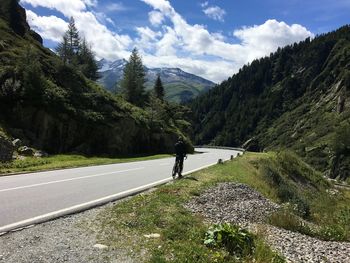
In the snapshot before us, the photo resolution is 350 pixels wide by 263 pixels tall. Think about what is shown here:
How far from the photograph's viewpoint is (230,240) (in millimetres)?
8508

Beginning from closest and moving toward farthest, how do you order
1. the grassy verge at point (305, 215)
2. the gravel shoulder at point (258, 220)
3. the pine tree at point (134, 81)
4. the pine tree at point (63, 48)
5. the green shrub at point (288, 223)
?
the gravel shoulder at point (258, 220), the green shrub at point (288, 223), the grassy verge at point (305, 215), the pine tree at point (63, 48), the pine tree at point (134, 81)

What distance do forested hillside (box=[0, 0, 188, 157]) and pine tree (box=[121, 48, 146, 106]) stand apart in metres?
19.4

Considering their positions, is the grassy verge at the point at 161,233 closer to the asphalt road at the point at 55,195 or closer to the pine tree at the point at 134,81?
the asphalt road at the point at 55,195

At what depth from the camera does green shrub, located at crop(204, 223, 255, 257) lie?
8281 mm

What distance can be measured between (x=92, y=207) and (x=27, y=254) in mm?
4295

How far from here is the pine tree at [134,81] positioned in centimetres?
Result: 7125

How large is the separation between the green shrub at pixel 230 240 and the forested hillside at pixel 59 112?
2413cm

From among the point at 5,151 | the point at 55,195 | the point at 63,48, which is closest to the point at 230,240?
the point at 55,195

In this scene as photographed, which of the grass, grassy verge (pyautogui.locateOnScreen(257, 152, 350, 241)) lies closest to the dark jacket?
the grass

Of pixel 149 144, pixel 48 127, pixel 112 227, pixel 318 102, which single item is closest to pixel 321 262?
pixel 112 227

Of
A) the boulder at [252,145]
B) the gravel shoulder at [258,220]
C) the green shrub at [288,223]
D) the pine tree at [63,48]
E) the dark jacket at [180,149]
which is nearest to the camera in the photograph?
the gravel shoulder at [258,220]

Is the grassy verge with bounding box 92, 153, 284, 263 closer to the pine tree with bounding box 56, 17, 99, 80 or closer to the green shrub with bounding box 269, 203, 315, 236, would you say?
the green shrub with bounding box 269, 203, 315, 236

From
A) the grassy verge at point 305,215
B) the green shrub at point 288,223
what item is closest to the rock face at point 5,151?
the grassy verge at point 305,215

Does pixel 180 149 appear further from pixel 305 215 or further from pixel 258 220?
pixel 258 220
